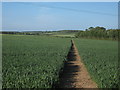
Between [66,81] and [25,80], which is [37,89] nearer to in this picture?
[25,80]

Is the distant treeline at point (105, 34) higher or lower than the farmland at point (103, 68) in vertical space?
higher

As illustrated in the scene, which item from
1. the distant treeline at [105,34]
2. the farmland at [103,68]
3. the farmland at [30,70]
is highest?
the distant treeline at [105,34]

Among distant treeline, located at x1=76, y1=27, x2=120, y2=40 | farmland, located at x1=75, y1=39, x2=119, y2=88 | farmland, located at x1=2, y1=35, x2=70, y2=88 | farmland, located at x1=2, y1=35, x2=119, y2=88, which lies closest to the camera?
farmland, located at x1=2, y1=35, x2=70, y2=88

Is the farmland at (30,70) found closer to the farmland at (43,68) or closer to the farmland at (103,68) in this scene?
the farmland at (43,68)

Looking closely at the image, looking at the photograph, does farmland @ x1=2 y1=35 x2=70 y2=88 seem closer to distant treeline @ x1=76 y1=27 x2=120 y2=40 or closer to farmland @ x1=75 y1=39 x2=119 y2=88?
farmland @ x1=75 y1=39 x2=119 y2=88

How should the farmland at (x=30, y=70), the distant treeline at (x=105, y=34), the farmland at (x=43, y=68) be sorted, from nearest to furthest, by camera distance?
the farmland at (x=30, y=70) → the farmland at (x=43, y=68) → the distant treeline at (x=105, y=34)

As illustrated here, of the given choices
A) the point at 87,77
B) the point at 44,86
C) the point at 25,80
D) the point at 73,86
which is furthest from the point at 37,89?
the point at 87,77

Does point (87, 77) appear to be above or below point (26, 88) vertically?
below

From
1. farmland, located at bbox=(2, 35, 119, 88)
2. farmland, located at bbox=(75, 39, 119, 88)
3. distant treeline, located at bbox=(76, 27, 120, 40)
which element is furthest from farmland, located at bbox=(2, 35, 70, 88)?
distant treeline, located at bbox=(76, 27, 120, 40)

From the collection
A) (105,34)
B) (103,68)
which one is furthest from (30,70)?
(105,34)

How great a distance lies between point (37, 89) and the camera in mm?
5531

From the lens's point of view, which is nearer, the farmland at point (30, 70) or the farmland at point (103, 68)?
the farmland at point (30, 70)

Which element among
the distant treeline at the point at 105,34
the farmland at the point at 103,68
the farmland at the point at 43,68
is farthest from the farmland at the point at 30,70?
the distant treeline at the point at 105,34

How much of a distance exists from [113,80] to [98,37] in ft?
253
